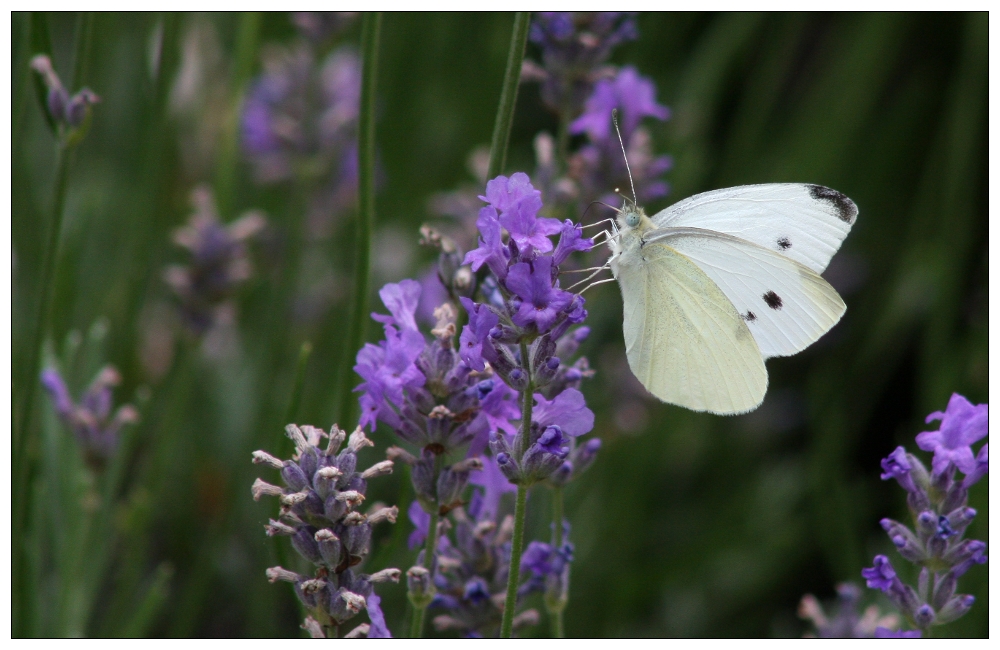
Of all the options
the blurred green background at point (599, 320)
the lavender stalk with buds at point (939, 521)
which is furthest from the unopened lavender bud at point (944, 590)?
the blurred green background at point (599, 320)

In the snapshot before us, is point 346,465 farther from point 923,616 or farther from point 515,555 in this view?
Result: point 923,616

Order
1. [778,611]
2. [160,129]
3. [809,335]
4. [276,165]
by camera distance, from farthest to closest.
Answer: [276,165], [778,611], [160,129], [809,335]

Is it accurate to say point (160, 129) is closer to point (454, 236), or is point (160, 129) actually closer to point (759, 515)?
point (454, 236)

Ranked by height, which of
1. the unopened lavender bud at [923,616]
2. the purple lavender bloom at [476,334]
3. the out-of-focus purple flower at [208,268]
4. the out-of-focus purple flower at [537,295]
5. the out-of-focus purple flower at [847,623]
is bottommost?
the out-of-focus purple flower at [847,623]

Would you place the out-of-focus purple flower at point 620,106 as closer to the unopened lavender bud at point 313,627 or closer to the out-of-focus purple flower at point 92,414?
the out-of-focus purple flower at point 92,414

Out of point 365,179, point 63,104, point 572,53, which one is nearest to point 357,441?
point 365,179

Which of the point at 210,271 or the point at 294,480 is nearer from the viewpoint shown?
the point at 294,480

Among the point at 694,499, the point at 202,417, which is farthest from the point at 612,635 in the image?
the point at 202,417
